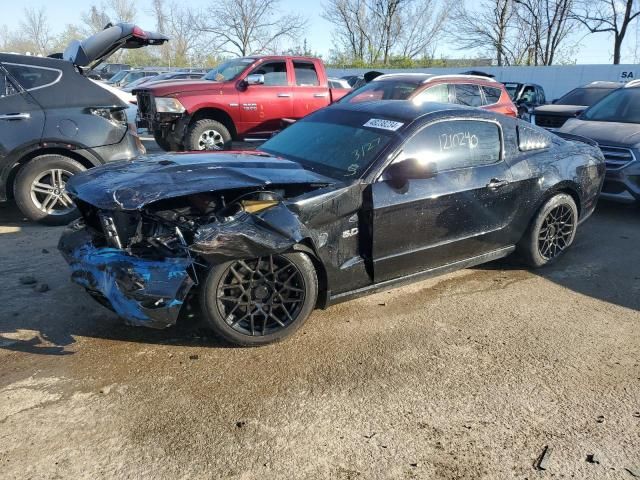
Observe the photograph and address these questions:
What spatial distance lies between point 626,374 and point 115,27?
21.9 feet

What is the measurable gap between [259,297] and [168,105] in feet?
21.3

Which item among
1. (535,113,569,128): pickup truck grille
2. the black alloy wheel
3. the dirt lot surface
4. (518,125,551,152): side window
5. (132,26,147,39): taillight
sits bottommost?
the dirt lot surface

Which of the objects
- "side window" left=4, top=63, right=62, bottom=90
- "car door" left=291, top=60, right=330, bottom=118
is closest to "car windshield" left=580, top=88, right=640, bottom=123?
"car door" left=291, top=60, right=330, bottom=118

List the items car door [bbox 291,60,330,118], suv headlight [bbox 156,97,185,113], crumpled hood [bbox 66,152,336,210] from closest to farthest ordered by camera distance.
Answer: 1. crumpled hood [bbox 66,152,336,210]
2. suv headlight [bbox 156,97,185,113]
3. car door [bbox 291,60,330,118]

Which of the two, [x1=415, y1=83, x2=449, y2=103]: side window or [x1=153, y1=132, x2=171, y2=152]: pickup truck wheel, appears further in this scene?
[x1=153, y1=132, x2=171, y2=152]: pickup truck wheel

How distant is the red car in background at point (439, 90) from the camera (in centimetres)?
805

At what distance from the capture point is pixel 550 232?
4.90 meters

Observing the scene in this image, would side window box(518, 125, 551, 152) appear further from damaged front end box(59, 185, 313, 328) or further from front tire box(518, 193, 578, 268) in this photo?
damaged front end box(59, 185, 313, 328)

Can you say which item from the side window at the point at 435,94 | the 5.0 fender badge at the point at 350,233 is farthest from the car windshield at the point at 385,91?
the 5.0 fender badge at the point at 350,233

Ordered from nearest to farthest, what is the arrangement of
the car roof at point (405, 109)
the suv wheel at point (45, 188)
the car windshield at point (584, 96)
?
the car roof at point (405, 109) < the suv wheel at point (45, 188) < the car windshield at point (584, 96)

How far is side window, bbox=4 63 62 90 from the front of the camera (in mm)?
5473

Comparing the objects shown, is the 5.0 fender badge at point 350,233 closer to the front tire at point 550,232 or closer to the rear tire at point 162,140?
the front tire at point 550,232

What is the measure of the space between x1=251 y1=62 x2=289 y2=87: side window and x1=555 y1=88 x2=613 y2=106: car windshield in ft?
20.3

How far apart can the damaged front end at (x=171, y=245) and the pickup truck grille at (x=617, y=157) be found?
5243mm
